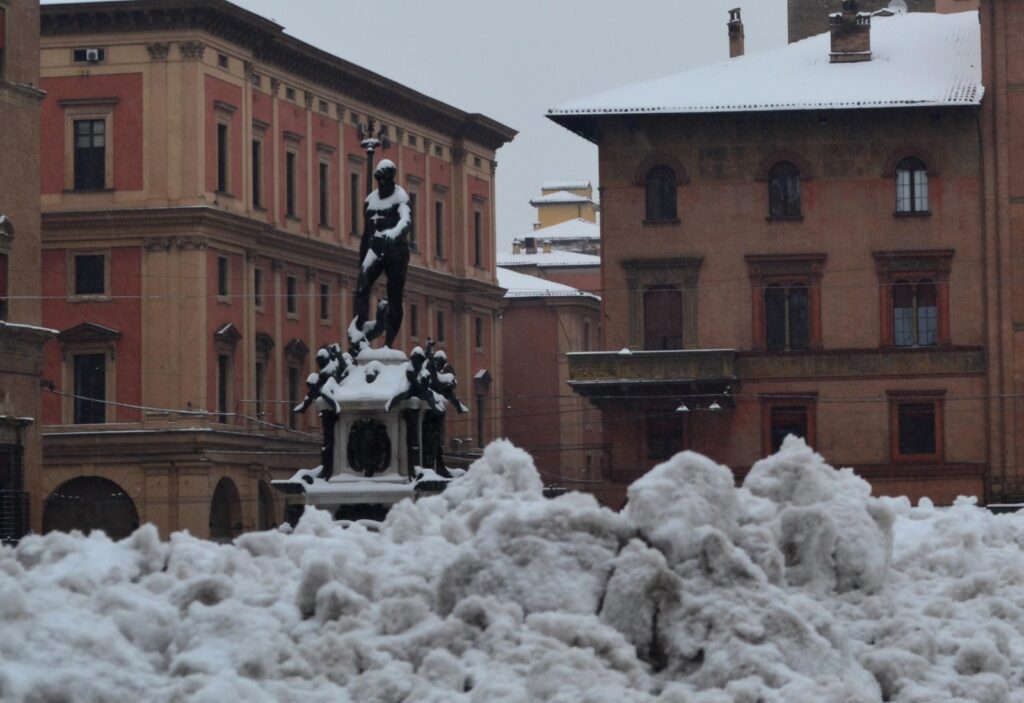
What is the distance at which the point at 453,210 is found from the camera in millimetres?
83750

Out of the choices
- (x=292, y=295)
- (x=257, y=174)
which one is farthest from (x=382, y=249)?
(x=292, y=295)

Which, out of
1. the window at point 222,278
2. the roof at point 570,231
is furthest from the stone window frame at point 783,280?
the roof at point 570,231

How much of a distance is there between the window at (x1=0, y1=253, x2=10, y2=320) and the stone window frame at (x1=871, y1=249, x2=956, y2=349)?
20.7 metres

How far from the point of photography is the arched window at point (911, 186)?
57906 mm

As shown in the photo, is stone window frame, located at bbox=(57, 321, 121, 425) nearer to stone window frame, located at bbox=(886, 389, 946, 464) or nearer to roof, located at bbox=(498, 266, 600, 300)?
stone window frame, located at bbox=(886, 389, 946, 464)

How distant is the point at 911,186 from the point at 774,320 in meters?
4.62

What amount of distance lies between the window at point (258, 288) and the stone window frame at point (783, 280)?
52.7ft

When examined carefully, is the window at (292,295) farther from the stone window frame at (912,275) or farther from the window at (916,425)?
the window at (916,425)

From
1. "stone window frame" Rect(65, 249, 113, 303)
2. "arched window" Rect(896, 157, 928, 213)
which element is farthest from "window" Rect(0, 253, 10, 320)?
"arched window" Rect(896, 157, 928, 213)

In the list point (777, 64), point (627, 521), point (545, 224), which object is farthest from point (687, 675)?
point (545, 224)

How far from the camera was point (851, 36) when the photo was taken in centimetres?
6003

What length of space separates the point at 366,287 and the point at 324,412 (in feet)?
6.30

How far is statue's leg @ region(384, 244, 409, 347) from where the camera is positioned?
2527 centimetres

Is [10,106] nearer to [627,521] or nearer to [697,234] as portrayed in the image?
[697,234]
